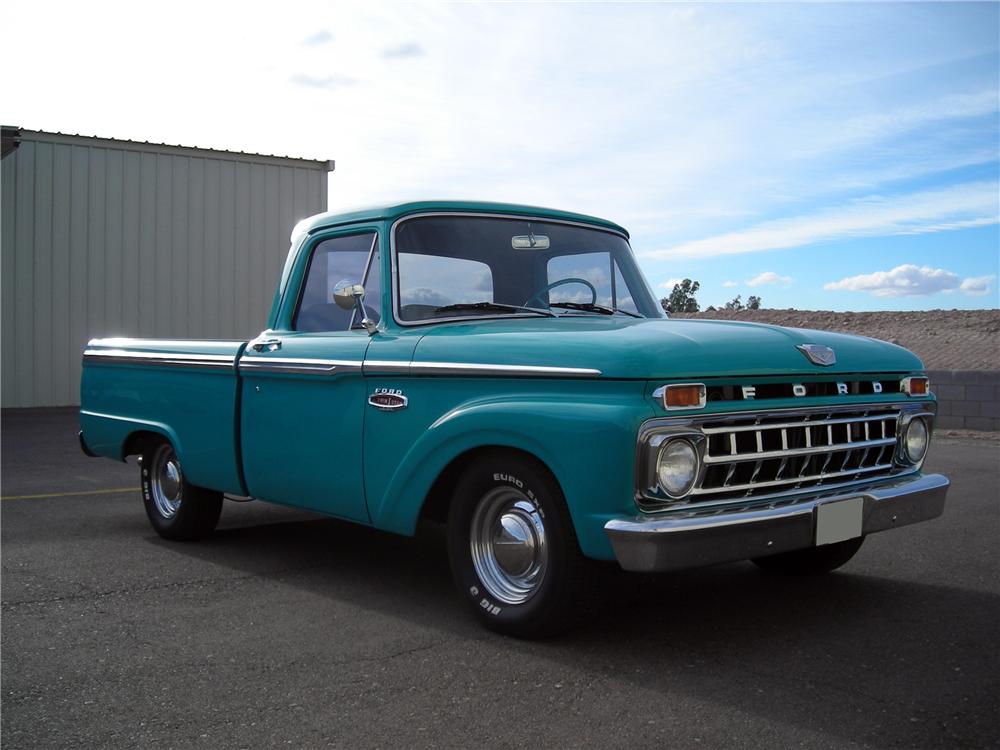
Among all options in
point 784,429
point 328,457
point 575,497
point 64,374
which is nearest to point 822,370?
point 784,429

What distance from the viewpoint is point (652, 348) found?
12.0 ft

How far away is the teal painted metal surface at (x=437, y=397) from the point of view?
3.65 meters

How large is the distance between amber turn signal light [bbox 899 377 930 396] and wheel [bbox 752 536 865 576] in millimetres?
781

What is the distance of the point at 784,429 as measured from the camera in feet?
12.9

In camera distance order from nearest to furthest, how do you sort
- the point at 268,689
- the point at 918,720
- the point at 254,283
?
the point at 918,720 < the point at 268,689 < the point at 254,283

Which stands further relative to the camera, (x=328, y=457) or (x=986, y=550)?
(x=986, y=550)

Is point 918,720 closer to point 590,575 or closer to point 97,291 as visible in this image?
point 590,575

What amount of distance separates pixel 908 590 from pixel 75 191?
14.7 m

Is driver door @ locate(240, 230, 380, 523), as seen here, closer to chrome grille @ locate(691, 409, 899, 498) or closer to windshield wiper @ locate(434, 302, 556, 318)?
windshield wiper @ locate(434, 302, 556, 318)

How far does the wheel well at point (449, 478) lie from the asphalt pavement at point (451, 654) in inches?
17.5

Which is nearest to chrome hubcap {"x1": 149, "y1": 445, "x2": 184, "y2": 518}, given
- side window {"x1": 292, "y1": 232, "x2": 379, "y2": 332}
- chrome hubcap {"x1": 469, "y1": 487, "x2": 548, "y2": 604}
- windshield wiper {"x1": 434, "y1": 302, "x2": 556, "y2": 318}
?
side window {"x1": 292, "y1": 232, "x2": 379, "y2": 332}

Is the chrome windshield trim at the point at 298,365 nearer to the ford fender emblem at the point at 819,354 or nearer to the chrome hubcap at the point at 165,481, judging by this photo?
the chrome hubcap at the point at 165,481

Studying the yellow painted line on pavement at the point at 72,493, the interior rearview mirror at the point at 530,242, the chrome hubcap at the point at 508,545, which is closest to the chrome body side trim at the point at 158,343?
the yellow painted line on pavement at the point at 72,493

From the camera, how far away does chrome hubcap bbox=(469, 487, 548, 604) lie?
13.1 ft
